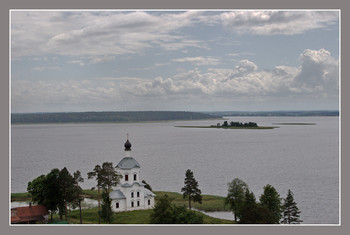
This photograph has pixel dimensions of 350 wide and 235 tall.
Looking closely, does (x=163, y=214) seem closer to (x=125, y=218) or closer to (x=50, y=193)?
(x=125, y=218)

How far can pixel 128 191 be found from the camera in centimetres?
3544

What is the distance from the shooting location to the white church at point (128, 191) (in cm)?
3538

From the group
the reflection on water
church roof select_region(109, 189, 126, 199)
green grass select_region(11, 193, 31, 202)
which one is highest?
church roof select_region(109, 189, 126, 199)

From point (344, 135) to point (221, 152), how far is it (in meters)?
54.2

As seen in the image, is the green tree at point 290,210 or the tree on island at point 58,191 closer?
the tree on island at point 58,191

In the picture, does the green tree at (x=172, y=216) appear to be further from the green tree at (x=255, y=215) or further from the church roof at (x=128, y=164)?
the church roof at (x=128, y=164)

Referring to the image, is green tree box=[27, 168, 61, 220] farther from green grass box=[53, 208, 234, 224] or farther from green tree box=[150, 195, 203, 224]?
green tree box=[150, 195, 203, 224]

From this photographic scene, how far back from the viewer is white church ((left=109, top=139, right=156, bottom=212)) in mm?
35375

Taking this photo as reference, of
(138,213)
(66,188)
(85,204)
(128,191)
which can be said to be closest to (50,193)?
(66,188)

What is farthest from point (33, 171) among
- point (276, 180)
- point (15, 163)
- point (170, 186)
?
point (276, 180)

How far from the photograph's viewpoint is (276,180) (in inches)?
2009

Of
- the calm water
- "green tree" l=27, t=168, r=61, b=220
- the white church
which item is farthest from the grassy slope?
the calm water

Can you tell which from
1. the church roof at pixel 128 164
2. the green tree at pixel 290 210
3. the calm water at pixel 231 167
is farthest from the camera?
the calm water at pixel 231 167

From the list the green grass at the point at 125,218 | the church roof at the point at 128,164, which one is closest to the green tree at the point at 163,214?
the green grass at the point at 125,218
